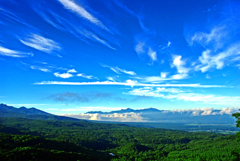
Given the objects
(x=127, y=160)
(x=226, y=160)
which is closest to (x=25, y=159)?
(x=127, y=160)

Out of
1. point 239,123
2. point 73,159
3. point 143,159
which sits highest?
point 239,123

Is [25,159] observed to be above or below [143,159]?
above

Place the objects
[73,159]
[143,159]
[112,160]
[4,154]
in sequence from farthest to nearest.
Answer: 1. [143,159]
2. [112,160]
3. [73,159]
4. [4,154]

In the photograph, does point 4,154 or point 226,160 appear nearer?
point 4,154

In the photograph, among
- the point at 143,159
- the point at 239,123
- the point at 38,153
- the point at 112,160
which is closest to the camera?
the point at 239,123

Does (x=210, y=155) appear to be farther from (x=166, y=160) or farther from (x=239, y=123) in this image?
(x=239, y=123)

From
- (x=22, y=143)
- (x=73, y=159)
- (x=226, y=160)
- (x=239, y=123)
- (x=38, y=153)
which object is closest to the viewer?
(x=239, y=123)

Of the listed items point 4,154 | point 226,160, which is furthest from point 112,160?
point 226,160

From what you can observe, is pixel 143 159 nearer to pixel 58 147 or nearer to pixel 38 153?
pixel 58 147

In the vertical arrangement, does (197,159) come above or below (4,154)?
below
